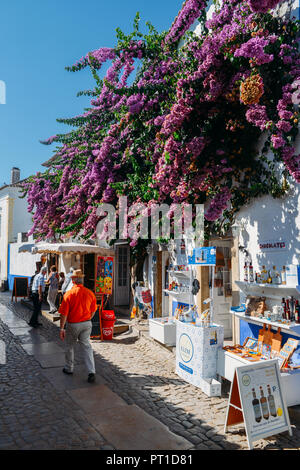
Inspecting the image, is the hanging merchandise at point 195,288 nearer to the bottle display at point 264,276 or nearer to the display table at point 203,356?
the display table at point 203,356

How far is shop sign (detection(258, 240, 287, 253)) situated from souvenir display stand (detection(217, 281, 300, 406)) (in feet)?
2.48

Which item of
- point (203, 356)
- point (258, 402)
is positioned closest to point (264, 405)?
point (258, 402)

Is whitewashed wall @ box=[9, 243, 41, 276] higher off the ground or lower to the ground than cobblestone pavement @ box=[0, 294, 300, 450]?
higher

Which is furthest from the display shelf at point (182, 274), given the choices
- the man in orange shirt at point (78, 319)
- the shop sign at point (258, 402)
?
the shop sign at point (258, 402)

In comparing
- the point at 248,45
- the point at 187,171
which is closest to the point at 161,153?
the point at 187,171

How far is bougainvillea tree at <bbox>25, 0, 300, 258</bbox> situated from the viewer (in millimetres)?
6309

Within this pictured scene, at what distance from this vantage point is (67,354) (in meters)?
6.52

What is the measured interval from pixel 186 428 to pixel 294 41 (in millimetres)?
6815

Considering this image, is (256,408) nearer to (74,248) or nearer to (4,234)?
(74,248)

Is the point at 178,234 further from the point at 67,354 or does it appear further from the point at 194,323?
the point at 67,354

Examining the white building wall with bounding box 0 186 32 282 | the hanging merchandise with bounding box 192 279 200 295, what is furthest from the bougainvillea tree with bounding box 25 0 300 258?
the white building wall with bounding box 0 186 32 282

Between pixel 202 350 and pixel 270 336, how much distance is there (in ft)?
4.05

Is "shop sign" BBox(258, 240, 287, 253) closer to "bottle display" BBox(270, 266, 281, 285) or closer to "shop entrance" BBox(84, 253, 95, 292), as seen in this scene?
"bottle display" BBox(270, 266, 281, 285)

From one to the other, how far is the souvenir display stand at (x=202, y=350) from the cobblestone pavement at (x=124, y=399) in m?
0.18
